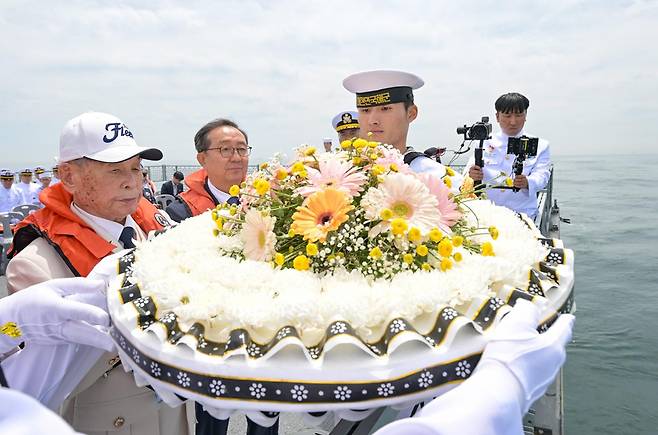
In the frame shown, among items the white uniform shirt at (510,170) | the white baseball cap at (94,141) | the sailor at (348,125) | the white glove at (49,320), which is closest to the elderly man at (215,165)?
the white baseball cap at (94,141)

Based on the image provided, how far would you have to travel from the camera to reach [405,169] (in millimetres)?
1483

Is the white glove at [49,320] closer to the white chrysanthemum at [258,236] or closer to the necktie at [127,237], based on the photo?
the white chrysanthemum at [258,236]

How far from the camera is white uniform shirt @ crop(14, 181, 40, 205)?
42.4ft

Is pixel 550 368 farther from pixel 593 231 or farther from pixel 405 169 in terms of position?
pixel 593 231

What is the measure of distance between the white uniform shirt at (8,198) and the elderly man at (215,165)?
1150 centimetres

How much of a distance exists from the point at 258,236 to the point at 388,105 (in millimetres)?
1878

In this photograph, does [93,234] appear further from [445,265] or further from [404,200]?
[445,265]

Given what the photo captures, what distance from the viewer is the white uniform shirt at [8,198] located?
1222 cm

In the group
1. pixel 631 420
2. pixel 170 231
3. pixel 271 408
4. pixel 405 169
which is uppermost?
pixel 405 169

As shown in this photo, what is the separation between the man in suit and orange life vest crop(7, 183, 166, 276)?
8.82 m

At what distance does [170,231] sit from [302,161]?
Answer: 0.56 metres

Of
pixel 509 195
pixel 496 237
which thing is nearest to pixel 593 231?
pixel 509 195

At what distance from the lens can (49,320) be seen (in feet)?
4.46

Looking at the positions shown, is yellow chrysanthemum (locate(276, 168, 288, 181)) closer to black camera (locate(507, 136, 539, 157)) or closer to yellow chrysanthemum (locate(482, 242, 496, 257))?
yellow chrysanthemum (locate(482, 242, 496, 257))
